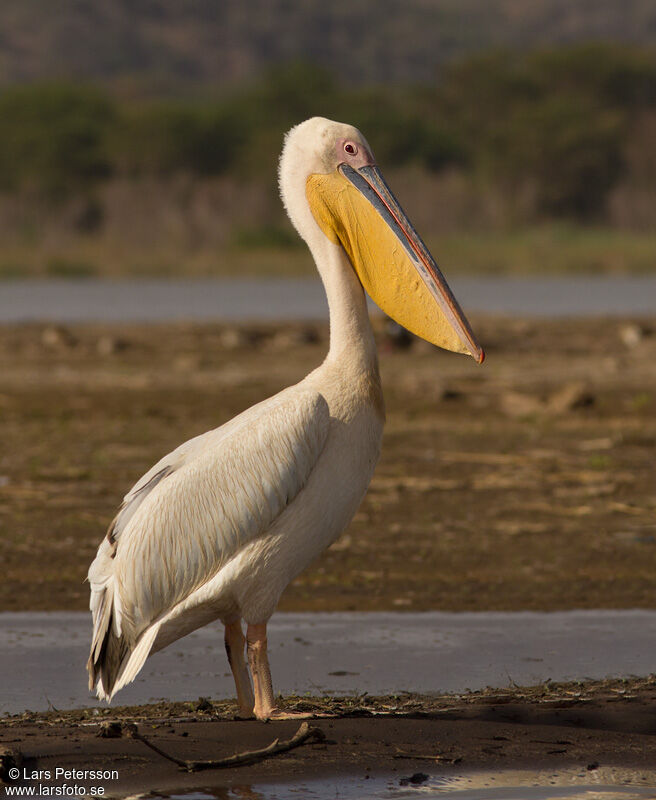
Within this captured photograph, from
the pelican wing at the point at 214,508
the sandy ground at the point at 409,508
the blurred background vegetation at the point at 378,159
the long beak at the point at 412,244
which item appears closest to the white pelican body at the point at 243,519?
the pelican wing at the point at 214,508

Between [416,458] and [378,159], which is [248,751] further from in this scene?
[378,159]

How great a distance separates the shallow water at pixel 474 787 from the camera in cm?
364

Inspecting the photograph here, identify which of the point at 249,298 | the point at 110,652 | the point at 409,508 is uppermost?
the point at 249,298

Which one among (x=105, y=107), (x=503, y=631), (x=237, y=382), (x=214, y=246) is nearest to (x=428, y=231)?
(x=214, y=246)

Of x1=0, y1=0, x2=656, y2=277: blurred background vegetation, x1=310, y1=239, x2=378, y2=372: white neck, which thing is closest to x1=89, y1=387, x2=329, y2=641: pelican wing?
x1=310, y1=239, x2=378, y2=372: white neck

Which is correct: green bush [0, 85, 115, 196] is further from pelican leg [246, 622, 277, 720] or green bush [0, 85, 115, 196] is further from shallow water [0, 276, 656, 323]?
pelican leg [246, 622, 277, 720]

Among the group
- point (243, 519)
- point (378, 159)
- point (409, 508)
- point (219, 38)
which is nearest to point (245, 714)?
point (243, 519)

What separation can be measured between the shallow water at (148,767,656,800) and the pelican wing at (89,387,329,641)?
591 mm

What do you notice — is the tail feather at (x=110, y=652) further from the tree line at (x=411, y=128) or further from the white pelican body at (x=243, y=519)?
the tree line at (x=411, y=128)

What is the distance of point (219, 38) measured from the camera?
10988 centimetres

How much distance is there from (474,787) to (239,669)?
0.77 metres

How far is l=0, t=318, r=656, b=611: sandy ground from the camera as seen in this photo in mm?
6031

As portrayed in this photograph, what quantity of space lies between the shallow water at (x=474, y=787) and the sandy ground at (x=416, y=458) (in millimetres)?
1853

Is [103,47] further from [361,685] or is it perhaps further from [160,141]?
[361,685]
